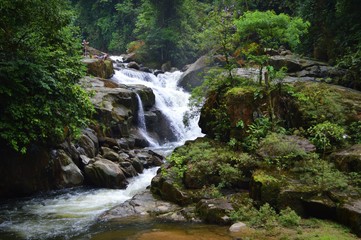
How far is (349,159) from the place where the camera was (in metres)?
8.30

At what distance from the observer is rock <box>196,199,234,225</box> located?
25.9 feet

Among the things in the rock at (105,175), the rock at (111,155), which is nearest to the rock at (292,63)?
the rock at (111,155)

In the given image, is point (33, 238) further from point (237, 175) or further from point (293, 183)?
point (293, 183)

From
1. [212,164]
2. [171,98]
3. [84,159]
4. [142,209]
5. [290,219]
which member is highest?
[171,98]

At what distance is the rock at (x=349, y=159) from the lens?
321 inches

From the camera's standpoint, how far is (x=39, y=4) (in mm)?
9391

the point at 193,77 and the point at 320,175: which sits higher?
the point at 193,77

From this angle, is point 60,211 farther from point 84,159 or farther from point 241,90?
point 241,90

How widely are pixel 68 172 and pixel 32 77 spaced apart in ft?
12.5

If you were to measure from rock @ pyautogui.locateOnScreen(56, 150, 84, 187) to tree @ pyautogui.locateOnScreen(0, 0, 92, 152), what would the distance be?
1.53 m

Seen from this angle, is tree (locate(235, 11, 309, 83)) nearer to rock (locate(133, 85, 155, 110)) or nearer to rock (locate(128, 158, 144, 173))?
rock (locate(128, 158, 144, 173))

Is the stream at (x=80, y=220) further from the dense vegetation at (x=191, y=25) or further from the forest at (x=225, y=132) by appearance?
the dense vegetation at (x=191, y=25)

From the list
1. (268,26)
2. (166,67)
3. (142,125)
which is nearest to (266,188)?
(268,26)

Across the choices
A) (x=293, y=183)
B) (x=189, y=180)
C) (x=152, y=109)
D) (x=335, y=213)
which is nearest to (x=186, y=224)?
(x=189, y=180)
